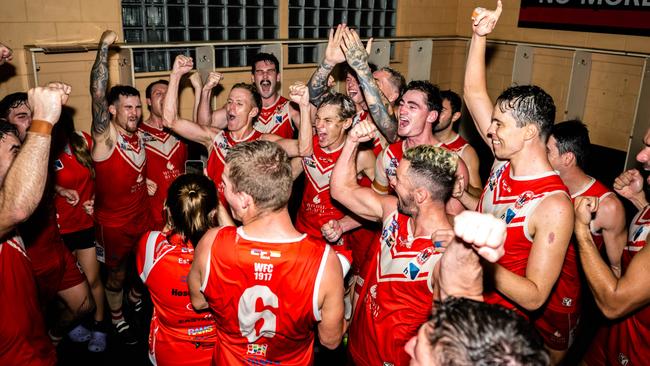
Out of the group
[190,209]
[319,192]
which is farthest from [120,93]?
[190,209]

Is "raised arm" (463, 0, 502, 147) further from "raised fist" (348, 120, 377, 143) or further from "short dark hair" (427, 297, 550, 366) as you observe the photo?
"short dark hair" (427, 297, 550, 366)

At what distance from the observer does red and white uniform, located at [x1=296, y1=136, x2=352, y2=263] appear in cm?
416

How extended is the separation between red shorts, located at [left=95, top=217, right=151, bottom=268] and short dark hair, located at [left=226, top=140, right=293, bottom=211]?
8.81 feet

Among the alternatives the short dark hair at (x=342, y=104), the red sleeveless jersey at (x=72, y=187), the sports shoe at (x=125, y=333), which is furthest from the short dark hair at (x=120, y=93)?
the sports shoe at (x=125, y=333)

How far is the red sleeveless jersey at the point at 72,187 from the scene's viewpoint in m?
4.12

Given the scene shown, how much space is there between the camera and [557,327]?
10.3 ft

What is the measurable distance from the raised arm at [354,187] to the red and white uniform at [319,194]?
41.3 inches

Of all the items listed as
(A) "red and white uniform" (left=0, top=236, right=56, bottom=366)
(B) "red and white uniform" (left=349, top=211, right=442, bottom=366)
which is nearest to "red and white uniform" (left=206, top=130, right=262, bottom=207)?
(A) "red and white uniform" (left=0, top=236, right=56, bottom=366)

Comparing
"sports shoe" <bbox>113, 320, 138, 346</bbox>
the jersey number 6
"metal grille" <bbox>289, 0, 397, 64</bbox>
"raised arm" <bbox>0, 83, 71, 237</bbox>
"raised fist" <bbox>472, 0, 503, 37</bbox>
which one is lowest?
"sports shoe" <bbox>113, 320, 138, 346</bbox>

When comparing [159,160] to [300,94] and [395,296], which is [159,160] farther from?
[395,296]

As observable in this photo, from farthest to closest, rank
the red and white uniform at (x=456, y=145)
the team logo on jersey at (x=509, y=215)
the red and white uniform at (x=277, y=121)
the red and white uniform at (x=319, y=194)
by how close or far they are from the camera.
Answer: the red and white uniform at (x=277, y=121) → the red and white uniform at (x=456, y=145) → the red and white uniform at (x=319, y=194) → the team logo on jersey at (x=509, y=215)

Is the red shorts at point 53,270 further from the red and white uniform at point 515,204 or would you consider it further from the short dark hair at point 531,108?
the short dark hair at point 531,108

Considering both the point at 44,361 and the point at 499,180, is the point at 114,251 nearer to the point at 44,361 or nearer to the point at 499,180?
the point at 44,361

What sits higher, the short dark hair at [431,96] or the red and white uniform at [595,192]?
the short dark hair at [431,96]
